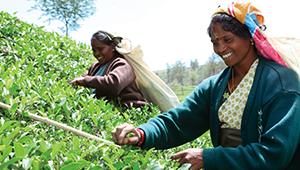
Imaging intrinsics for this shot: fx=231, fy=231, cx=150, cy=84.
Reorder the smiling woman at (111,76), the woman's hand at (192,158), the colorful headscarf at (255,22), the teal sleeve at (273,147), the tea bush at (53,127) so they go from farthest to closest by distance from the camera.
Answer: the smiling woman at (111,76) < the colorful headscarf at (255,22) < the woman's hand at (192,158) < the teal sleeve at (273,147) < the tea bush at (53,127)

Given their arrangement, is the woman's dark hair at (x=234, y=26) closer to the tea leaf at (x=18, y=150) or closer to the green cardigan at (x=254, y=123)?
the green cardigan at (x=254, y=123)

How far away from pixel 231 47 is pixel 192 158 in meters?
0.90

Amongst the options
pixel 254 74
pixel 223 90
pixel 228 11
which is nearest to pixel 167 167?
pixel 223 90

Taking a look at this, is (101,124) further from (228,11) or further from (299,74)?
(299,74)

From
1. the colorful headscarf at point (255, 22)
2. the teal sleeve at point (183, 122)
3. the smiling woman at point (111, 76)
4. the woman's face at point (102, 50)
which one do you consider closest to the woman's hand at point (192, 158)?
the teal sleeve at point (183, 122)

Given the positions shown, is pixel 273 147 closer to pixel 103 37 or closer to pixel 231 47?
pixel 231 47

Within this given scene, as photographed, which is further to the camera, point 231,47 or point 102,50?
point 102,50

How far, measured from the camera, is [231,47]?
1802mm

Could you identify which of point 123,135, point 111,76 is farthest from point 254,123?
point 111,76

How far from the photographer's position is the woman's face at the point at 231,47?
5.88ft

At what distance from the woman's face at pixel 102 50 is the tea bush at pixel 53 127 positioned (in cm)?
48

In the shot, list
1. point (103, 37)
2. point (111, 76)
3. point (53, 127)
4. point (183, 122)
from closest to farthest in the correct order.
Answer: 1. point (53, 127)
2. point (183, 122)
3. point (111, 76)
4. point (103, 37)

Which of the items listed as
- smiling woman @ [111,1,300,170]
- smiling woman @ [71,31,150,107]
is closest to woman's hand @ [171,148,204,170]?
smiling woman @ [111,1,300,170]

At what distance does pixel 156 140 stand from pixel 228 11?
1159mm
